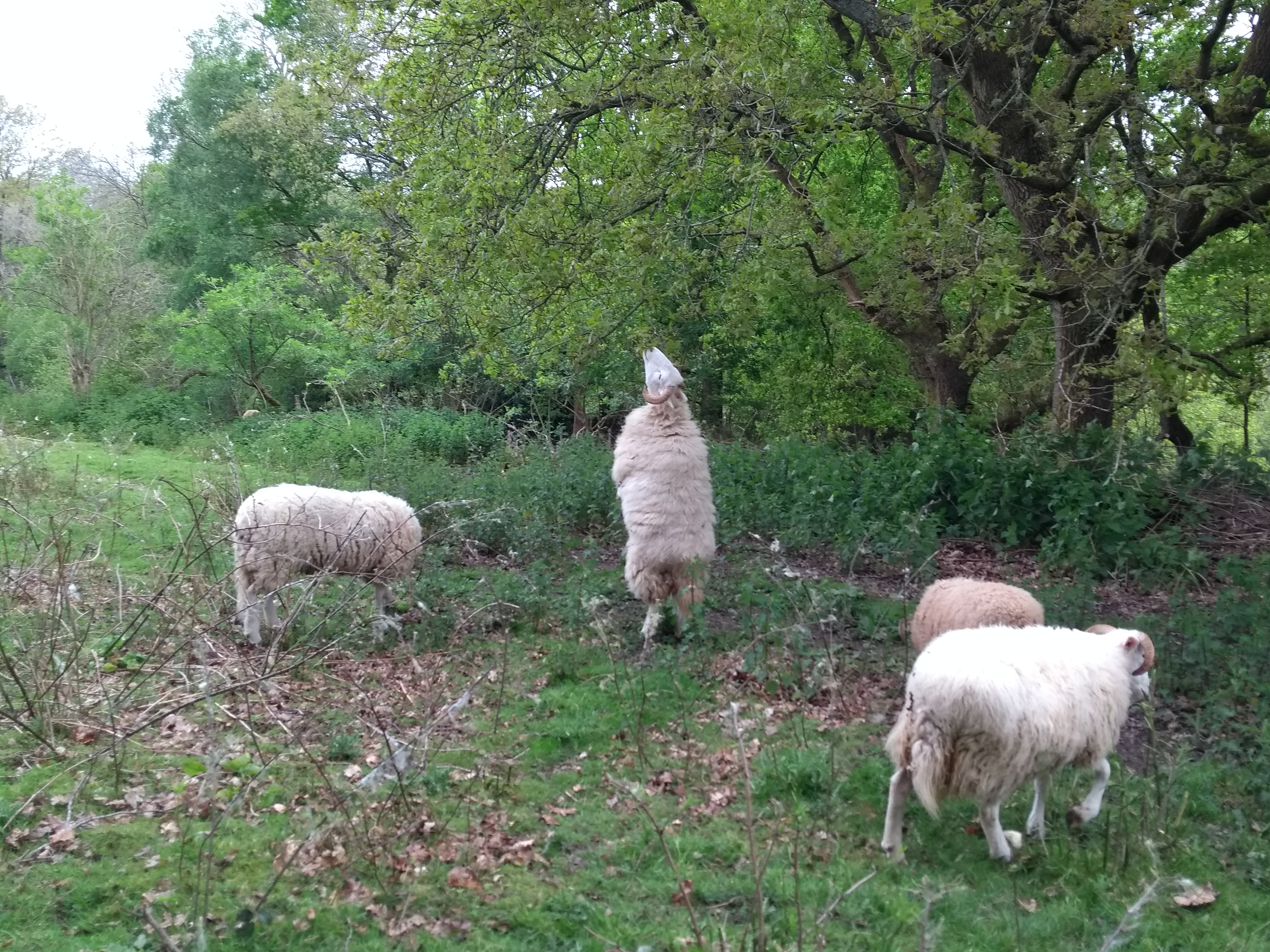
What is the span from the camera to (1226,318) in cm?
1355

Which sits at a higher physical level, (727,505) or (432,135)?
(432,135)

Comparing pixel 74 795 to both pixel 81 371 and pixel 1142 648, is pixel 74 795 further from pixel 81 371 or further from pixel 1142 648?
pixel 81 371

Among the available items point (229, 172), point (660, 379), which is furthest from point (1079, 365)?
point (229, 172)

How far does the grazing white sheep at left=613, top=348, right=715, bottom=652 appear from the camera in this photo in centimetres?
801

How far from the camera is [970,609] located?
21.0 ft

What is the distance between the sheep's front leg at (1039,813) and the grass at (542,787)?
0.27ft

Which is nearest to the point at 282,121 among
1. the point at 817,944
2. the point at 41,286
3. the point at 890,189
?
the point at 41,286

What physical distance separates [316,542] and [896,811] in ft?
16.7

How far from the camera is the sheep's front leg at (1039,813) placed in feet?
16.3

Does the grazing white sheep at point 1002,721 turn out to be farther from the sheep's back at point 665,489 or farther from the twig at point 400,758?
the sheep's back at point 665,489

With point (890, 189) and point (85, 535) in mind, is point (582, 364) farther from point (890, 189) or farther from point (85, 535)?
point (890, 189)

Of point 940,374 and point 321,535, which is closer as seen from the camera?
point 321,535

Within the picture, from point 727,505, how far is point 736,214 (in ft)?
13.0

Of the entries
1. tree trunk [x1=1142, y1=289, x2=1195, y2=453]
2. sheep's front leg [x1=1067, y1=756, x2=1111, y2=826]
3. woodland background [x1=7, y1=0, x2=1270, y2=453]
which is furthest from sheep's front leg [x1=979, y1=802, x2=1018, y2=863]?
tree trunk [x1=1142, y1=289, x2=1195, y2=453]
